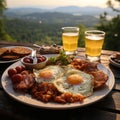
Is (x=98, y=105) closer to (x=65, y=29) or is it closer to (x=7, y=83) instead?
(x=7, y=83)

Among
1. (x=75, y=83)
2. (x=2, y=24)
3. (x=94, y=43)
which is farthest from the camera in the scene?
(x=2, y=24)

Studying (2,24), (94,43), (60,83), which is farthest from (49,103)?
(2,24)

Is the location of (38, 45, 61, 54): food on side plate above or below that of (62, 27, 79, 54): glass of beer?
below

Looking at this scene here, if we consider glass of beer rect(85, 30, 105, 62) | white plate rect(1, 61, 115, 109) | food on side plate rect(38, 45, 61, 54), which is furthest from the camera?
food on side plate rect(38, 45, 61, 54)

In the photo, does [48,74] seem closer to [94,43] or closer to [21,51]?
[94,43]

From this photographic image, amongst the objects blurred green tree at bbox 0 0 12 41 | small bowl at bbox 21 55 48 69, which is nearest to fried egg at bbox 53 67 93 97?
small bowl at bbox 21 55 48 69

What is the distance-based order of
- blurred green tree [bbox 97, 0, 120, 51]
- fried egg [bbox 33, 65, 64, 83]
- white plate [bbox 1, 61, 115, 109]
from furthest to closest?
blurred green tree [bbox 97, 0, 120, 51], fried egg [bbox 33, 65, 64, 83], white plate [bbox 1, 61, 115, 109]

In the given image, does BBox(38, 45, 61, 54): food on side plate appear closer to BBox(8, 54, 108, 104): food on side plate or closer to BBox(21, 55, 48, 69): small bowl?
BBox(21, 55, 48, 69): small bowl
